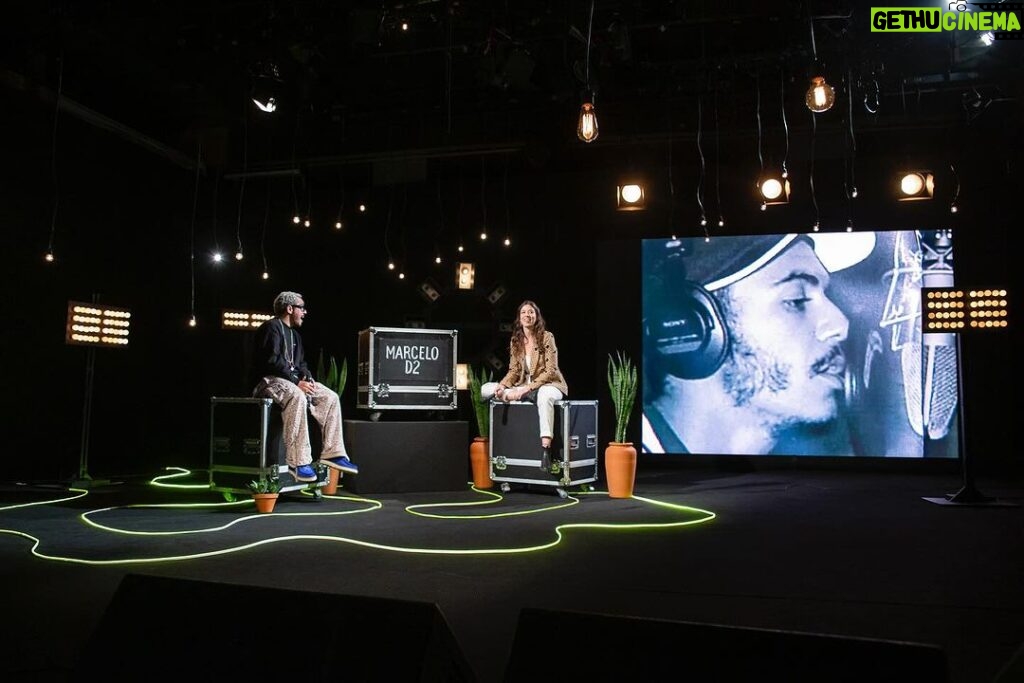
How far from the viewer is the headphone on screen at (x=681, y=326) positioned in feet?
26.5

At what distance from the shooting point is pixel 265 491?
5.14 meters

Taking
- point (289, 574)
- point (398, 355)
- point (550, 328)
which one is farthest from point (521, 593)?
point (550, 328)

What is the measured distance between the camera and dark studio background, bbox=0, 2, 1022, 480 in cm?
626

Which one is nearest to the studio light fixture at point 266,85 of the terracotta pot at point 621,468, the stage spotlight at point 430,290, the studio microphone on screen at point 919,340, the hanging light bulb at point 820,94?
the stage spotlight at point 430,290

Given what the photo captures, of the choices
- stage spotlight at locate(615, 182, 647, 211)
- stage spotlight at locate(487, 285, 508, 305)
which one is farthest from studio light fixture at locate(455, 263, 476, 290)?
stage spotlight at locate(615, 182, 647, 211)

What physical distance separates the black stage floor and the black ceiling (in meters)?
3.44

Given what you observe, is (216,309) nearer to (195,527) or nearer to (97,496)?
(97,496)

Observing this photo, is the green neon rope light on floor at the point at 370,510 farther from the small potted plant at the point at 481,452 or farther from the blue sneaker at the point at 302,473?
the blue sneaker at the point at 302,473

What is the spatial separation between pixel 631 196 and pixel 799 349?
2.39 metres

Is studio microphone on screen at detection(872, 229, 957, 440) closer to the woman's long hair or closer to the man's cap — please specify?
the man's cap

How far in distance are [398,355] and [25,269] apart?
331 cm

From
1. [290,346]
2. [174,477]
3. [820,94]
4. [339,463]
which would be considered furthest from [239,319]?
[820,94]

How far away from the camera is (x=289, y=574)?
10.4 feet

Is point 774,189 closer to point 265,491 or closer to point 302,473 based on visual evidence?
point 302,473
